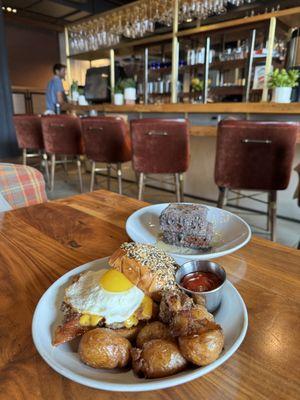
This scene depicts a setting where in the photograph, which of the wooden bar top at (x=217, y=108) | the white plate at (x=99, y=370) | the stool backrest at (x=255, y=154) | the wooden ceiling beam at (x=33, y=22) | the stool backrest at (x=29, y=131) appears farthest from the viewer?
the wooden ceiling beam at (x=33, y=22)

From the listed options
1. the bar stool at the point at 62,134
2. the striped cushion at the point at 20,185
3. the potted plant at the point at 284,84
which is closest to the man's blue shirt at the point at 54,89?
the bar stool at the point at 62,134

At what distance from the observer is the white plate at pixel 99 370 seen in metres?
0.37

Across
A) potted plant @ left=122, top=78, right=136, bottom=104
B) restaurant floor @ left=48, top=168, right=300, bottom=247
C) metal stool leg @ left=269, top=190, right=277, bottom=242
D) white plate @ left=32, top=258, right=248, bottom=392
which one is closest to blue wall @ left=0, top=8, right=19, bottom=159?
restaurant floor @ left=48, top=168, right=300, bottom=247

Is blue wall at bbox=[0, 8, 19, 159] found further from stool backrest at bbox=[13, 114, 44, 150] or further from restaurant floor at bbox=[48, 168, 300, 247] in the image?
stool backrest at bbox=[13, 114, 44, 150]

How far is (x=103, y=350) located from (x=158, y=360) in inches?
3.2

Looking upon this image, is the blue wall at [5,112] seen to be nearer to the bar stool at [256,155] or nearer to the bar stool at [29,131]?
the bar stool at [29,131]

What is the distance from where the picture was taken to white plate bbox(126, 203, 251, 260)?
2.53ft

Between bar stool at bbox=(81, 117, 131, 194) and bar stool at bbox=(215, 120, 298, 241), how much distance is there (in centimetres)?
125

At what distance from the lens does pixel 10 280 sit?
667 mm

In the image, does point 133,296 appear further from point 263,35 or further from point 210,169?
point 263,35

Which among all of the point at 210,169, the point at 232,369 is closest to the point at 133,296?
the point at 232,369

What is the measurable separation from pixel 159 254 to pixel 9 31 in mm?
10376

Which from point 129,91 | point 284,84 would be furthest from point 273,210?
point 129,91

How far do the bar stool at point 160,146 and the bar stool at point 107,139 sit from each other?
468 millimetres
